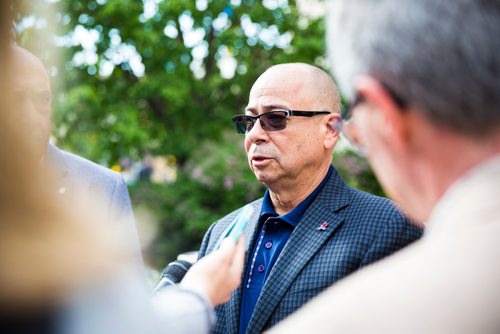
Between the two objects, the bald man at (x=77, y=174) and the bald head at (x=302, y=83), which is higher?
the bald head at (x=302, y=83)

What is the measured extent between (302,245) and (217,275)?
1.00 m

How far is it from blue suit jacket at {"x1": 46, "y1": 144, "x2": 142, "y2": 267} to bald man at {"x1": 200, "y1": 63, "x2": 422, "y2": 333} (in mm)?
420

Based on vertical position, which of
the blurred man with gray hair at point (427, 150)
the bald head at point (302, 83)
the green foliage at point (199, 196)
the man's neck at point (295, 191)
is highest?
the bald head at point (302, 83)

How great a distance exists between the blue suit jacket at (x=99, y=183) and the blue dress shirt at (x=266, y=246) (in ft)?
1.64

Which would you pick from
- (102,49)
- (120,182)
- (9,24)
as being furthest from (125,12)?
(9,24)

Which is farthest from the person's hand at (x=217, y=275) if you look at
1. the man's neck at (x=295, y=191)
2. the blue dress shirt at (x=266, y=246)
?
the man's neck at (x=295, y=191)

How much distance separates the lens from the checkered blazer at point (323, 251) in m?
2.27

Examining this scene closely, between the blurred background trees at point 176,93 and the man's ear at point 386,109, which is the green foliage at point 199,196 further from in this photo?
the man's ear at point 386,109

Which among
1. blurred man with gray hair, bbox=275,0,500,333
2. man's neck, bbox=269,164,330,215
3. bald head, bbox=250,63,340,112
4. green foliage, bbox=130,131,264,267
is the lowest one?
green foliage, bbox=130,131,264,267

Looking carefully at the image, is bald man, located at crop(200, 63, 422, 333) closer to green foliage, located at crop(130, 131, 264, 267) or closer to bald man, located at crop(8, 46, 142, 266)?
bald man, located at crop(8, 46, 142, 266)

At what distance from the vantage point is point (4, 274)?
3.51 ft

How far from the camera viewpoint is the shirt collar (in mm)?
2590

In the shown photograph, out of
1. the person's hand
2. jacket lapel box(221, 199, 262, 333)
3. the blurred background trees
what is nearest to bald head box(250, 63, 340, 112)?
jacket lapel box(221, 199, 262, 333)

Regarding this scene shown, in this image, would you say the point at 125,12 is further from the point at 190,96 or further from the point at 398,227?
the point at 398,227
